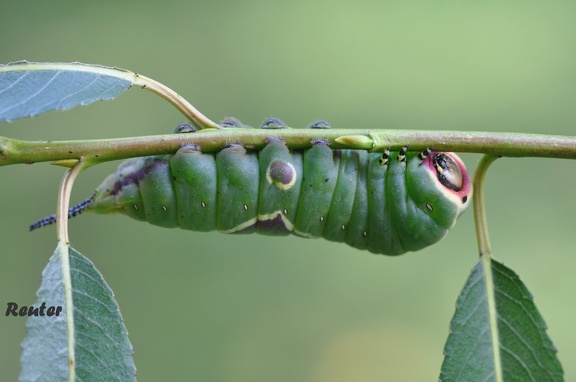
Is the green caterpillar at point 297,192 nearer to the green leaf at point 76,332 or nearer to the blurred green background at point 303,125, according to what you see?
the green leaf at point 76,332

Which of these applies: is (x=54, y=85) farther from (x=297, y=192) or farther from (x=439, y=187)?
(x=439, y=187)

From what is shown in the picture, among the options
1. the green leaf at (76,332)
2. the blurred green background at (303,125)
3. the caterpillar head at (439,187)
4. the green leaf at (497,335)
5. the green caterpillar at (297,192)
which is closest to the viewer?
the green leaf at (76,332)

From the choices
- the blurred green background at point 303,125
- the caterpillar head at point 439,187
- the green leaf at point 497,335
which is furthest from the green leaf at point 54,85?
the blurred green background at point 303,125

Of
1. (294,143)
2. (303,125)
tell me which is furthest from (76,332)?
(303,125)

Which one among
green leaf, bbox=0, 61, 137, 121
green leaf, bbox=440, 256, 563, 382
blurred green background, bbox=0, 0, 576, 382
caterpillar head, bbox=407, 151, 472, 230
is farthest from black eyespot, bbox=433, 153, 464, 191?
blurred green background, bbox=0, 0, 576, 382

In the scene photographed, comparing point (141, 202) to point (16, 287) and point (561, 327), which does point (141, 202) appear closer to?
point (16, 287)
